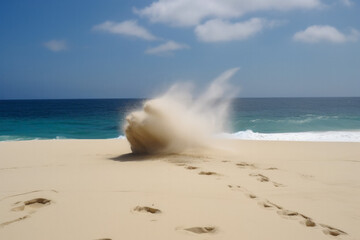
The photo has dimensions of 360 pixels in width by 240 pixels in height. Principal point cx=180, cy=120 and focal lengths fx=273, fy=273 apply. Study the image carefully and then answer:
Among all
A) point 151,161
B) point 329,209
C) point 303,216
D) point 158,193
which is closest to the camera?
point 303,216

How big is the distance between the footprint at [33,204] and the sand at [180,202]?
1 centimetres

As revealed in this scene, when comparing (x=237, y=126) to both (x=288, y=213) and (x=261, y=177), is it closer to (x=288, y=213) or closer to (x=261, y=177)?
(x=261, y=177)

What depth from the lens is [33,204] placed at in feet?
10.5

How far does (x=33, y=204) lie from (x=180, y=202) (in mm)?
1721

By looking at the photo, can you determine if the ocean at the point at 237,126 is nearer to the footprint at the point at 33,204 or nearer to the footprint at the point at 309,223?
the footprint at the point at 33,204

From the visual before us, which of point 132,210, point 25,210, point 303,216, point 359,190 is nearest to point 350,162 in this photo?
point 359,190

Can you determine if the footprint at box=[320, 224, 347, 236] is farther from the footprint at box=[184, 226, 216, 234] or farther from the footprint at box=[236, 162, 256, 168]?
the footprint at box=[236, 162, 256, 168]

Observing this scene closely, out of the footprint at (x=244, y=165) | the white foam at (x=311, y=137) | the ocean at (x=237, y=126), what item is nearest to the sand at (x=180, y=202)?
the footprint at (x=244, y=165)

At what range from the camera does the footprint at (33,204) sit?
3.03m

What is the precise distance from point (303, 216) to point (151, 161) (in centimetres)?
367

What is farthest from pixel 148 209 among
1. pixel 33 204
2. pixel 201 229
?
pixel 33 204

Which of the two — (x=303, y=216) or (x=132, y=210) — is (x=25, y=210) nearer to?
(x=132, y=210)

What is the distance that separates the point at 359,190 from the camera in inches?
152

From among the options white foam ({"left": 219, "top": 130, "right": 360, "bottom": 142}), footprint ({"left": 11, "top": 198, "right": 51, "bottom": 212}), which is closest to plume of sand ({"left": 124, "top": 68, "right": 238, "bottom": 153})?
footprint ({"left": 11, "top": 198, "right": 51, "bottom": 212})
